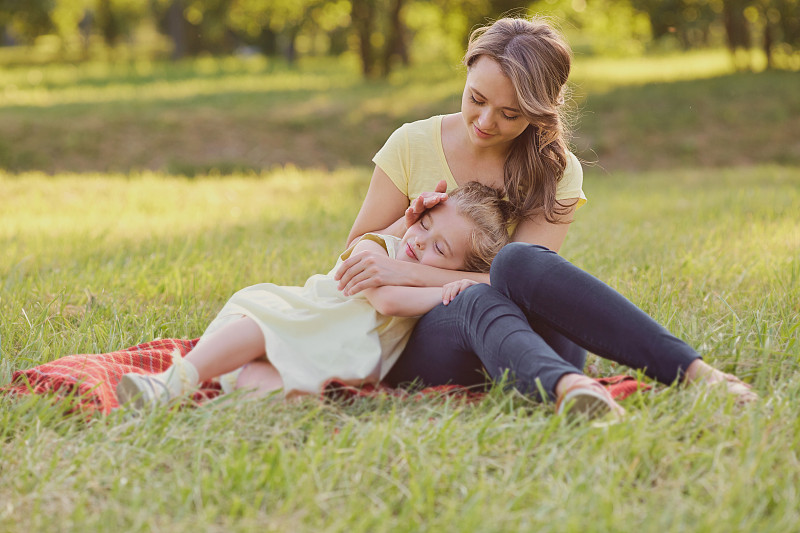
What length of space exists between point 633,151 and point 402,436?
11.5 meters

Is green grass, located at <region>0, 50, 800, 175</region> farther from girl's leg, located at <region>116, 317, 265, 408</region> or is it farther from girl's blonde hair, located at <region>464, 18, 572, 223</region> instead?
girl's leg, located at <region>116, 317, 265, 408</region>

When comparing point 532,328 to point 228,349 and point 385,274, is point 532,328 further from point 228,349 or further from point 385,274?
point 228,349

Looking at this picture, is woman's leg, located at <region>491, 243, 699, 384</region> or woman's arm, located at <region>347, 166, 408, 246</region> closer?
woman's leg, located at <region>491, 243, 699, 384</region>

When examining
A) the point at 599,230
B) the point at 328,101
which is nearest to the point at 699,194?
the point at 599,230

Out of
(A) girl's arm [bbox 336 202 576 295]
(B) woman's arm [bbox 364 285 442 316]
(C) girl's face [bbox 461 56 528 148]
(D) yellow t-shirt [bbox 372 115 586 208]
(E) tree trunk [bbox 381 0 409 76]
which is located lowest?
(B) woman's arm [bbox 364 285 442 316]

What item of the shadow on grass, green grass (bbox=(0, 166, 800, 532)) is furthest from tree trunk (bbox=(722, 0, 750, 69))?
green grass (bbox=(0, 166, 800, 532))

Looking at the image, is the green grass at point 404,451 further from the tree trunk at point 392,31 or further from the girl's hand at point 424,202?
the tree trunk at point 392,31

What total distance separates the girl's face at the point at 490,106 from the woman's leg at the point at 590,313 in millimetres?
589

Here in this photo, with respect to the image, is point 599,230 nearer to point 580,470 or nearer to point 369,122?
point 580,470

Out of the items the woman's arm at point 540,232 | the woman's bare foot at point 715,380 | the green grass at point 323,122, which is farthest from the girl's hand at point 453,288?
the green grass at point 323,122

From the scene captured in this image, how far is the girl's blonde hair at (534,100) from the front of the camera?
2.95 m

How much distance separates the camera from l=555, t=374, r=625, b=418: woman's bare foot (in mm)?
2248

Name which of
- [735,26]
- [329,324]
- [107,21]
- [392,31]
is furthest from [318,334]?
[107,21]

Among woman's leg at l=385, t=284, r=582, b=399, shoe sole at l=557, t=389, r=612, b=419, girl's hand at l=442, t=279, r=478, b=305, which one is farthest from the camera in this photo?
girl's hand at l=442, t=279, r=478, b=305
